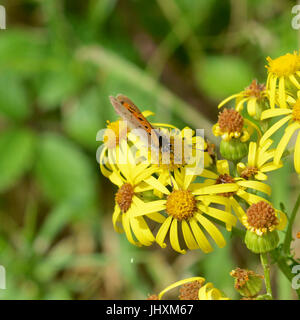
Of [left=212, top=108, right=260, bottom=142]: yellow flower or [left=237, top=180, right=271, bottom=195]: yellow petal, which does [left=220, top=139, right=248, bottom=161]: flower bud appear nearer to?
[left=212, top=108, right=260, bottom=142]: yellow flower

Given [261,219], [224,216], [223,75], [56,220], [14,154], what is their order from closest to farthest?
1. [261,219]
2. [224,216]
3. [56,220]
4. [14,154]
5. [223,75]

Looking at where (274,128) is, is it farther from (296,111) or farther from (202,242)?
(202,242)

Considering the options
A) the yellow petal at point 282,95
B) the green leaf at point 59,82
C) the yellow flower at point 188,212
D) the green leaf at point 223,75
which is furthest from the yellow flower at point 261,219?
the green leaf at point 59,82

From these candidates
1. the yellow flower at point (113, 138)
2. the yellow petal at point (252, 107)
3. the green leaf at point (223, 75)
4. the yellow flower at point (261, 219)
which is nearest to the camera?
the yellow flower at point (261, 219)

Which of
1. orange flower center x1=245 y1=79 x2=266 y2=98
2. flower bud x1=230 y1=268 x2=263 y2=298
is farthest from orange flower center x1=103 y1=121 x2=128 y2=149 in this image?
flower bud x1=230 y1=268 x2=263 y2=298

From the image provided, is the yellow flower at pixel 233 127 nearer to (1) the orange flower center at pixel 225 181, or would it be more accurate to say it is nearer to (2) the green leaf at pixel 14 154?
(1) the orange flower center at pixel 225 181

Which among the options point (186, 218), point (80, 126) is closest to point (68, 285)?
point (80, 126)

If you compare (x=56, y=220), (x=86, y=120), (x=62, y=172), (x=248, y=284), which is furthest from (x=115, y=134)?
(x=86, y=120)
